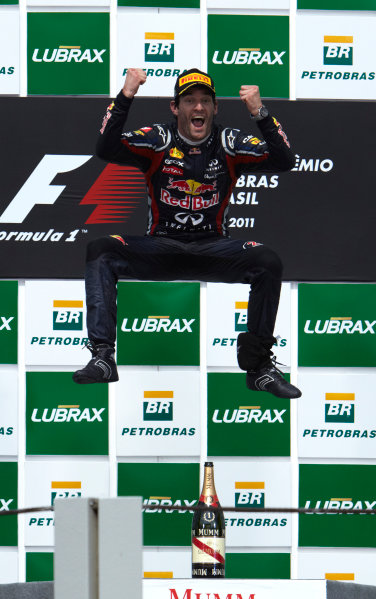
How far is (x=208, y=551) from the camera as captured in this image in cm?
430

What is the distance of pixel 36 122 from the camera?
16.8 ft

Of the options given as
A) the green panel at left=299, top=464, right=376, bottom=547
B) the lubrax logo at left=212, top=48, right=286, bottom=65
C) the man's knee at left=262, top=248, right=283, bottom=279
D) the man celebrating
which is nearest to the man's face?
the man celebrating

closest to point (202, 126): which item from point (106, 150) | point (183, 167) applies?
point (183, 167)

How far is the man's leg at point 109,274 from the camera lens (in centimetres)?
400

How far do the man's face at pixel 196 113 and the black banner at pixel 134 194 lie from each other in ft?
2.82

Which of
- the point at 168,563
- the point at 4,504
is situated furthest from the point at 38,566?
the point at 168,563

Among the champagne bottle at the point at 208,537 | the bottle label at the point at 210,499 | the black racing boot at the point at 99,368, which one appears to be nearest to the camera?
the black racing boot at the point at 99,368

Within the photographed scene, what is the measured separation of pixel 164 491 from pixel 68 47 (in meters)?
2.47

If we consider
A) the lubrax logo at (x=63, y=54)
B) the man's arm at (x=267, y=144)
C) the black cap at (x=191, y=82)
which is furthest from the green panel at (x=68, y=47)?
the man's arm at (x=267, y=144)

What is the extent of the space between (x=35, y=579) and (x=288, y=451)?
1.51 meters

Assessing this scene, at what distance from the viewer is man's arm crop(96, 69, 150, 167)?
3.97 meters

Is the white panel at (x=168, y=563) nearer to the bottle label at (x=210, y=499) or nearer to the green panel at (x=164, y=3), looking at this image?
the bottle label at (x=210, y=499)

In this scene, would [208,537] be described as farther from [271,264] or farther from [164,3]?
[164,3]

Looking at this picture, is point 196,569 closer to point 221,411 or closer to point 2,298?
point 221,411
